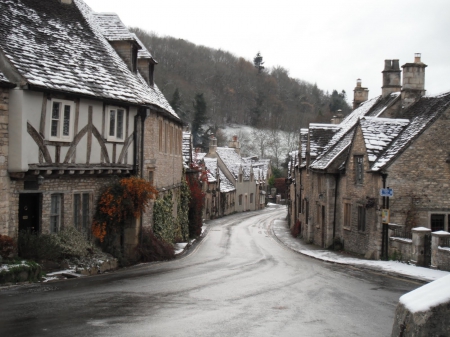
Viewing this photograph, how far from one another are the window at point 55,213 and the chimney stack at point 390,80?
2558 cm

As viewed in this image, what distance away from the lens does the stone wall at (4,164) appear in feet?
50.2

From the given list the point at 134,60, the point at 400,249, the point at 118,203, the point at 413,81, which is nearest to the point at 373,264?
the point at 400,249

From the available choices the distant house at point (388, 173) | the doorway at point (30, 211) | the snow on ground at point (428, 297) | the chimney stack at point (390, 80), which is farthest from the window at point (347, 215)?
the snow on ground at point (428, 297)

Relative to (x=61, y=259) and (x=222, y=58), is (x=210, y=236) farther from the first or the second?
(x=222, y=58)

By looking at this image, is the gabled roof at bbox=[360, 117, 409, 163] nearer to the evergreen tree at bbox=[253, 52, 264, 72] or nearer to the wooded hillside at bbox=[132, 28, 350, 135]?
the wooded hillside at bbox=[132, 28, 350, 135]

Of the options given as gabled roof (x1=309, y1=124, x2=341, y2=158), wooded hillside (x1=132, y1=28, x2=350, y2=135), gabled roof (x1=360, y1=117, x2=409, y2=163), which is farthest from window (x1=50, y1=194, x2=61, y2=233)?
wooded hillside (x1=132, y1=28, x2=350, y2=135)

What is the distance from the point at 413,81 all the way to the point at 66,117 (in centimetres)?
2074

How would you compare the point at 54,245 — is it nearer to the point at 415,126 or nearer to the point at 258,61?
the point at 415,126

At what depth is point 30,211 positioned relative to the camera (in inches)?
669

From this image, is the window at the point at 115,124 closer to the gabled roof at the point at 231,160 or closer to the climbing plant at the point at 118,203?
the climbing plant at the point at 118,203

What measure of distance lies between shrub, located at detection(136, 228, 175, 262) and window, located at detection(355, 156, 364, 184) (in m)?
9.90

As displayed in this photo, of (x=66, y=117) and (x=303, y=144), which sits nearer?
(x=66, y=117)

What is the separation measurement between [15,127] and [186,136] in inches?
1150

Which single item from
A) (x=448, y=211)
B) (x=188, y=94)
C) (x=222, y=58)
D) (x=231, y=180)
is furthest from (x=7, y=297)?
(x=222, y=58)
